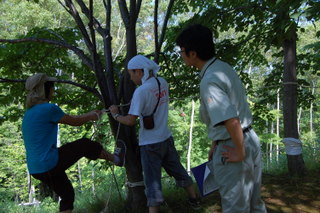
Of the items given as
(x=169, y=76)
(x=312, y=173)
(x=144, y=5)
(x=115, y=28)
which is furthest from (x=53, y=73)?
(x=115, y=28)

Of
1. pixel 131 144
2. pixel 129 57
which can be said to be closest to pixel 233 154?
pixel 131 144

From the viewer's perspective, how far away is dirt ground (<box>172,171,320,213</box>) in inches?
134

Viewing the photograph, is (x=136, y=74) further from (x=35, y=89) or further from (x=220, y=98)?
(x=220, y=98)

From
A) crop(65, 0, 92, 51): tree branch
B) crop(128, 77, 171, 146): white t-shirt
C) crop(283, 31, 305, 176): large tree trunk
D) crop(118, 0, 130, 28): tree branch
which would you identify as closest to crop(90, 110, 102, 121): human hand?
Result: crop(128, 77, 171, 146): white t-shirt

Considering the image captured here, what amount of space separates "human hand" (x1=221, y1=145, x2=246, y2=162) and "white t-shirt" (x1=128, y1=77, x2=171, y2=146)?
109 cm

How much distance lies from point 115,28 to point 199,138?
13.8m

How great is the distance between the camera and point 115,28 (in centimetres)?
2941

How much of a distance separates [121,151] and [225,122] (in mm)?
1860

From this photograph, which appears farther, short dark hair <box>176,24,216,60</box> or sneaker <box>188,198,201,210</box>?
sneaker <box>188,198,201,210</box>

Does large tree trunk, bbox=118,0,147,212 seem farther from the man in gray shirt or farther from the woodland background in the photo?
the man in gray shirt

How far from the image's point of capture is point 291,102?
14.8 ft

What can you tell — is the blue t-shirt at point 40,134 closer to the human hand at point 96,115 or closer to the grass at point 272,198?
the human hand at point 96,115

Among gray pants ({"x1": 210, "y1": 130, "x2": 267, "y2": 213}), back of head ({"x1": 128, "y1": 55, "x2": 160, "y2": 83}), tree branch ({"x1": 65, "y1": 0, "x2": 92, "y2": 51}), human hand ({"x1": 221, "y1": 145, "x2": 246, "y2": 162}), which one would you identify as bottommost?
gray pants ({"x1": 210, "y1": 130, "x2": 267, "y2": 213})

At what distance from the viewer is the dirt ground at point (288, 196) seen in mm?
3395
